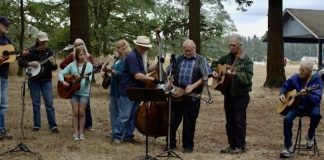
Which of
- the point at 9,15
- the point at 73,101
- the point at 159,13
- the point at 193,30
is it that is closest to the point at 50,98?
the point at 73,101

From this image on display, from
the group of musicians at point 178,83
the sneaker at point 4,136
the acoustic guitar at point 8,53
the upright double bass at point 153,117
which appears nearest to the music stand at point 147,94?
the group of musicians at point 178,83

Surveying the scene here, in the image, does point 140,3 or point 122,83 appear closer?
point 122,83

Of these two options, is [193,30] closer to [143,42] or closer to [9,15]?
[143,42]

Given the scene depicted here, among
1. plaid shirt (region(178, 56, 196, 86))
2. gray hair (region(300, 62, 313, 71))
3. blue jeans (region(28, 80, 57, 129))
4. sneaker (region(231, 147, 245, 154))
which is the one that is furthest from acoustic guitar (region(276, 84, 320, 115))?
blue jeans (region(28, 80, 57, 129))

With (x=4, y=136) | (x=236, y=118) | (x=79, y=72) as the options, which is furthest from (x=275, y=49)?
(x=4, y=136)

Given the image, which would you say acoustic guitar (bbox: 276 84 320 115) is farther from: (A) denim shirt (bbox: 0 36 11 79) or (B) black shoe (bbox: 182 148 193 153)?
(A) denim shirt (bbox: 0 36 11 79)

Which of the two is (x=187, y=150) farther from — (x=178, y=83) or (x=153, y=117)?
(x=178, y=83)

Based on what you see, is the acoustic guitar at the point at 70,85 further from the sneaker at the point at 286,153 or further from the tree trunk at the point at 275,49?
the tree trunk at the point at 275,49

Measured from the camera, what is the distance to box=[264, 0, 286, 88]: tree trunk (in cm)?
2036

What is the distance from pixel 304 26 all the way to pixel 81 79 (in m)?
21.5

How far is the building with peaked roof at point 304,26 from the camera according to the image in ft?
90.6

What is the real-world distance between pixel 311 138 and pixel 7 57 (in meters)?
5.28

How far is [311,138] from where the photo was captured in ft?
28.6

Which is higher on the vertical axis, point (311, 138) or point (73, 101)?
point (73, 101)
